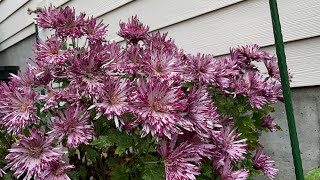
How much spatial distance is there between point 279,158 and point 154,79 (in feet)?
4.48

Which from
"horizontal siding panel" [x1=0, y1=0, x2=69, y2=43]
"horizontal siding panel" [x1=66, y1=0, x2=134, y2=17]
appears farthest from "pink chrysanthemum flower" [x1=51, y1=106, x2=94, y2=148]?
"horizontal siding panel" [x1=0, y1=0, x2=69, y2=43]

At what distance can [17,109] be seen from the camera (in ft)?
4.96

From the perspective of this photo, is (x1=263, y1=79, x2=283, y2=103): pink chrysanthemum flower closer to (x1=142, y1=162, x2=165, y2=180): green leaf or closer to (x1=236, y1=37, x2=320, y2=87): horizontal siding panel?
(x1=236, y1=37, x2=320, y2=87): horizontal siding panel

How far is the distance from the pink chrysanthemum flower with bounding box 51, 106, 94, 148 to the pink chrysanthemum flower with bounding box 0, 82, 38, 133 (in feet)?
0.40

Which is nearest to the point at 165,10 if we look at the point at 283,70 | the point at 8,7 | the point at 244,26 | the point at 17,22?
the point at 244,26

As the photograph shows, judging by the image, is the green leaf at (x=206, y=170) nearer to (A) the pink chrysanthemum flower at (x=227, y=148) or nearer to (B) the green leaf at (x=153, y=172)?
(A) the pink chrysanthemum flower at (x=227, y=148)

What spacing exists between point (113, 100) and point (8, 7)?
4948 millimetres

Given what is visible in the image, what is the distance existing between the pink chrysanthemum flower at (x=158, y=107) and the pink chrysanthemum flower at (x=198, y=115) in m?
0.04

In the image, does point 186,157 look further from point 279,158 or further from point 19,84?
point 279,158

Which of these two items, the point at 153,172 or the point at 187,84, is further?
the point at 187,84

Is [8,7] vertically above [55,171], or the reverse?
[8,7]

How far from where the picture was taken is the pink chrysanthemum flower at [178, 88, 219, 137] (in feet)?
4.46

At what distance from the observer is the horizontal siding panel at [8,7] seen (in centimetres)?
543

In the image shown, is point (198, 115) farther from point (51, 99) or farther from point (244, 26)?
point (244, 26)
